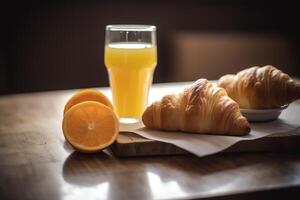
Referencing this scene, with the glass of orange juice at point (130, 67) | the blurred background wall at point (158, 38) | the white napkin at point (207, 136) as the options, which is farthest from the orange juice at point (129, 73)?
the blurred background wall at point (158, 38)

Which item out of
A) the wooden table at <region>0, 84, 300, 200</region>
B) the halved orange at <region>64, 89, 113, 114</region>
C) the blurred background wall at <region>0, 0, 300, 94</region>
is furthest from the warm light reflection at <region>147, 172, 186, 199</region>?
the blurred background wall at <region>0, 0, 300, 94</region>

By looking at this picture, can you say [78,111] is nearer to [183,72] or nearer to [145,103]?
[145,103]

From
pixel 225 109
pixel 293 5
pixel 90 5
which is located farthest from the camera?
pixel 293 5

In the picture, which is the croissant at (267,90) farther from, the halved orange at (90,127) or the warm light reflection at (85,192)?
the warm light reflection at (85,192)

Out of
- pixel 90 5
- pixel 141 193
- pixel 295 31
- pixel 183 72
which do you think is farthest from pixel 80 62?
pixel 141 193

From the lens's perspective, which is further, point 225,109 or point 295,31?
point 295,31

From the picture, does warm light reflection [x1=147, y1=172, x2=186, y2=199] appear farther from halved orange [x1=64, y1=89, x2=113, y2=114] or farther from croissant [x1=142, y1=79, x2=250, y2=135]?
halved orange [x1=64, y1=89, x2=113, y2=114]
